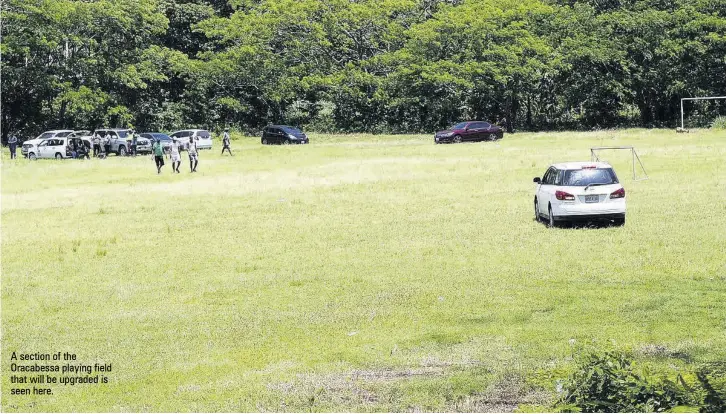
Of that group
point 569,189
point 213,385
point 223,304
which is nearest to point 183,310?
point 223,304

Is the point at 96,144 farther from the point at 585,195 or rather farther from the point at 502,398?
the point at 502,398

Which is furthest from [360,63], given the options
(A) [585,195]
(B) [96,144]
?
(A) [585,195]

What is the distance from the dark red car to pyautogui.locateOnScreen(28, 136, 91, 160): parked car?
2304cm

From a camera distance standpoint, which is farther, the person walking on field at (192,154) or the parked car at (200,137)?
the parked car at (200,137)

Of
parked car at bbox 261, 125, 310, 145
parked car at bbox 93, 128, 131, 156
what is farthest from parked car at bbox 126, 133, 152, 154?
parked car at bbox 261, 125, 310, 145

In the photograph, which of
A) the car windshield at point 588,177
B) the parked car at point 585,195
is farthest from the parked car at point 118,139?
the car windshield at point 588,177

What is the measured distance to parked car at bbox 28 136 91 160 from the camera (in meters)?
57.4

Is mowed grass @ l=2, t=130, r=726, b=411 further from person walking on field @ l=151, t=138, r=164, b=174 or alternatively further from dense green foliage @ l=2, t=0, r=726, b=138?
dense green foliage @ l=2, t=0, r=726, b=138

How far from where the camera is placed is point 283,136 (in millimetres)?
64438

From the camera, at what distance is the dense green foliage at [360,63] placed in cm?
6888

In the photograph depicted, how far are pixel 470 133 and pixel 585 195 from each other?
37.5m

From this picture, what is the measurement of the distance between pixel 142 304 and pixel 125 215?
14410 mm

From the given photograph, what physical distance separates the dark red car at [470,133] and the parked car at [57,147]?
75.6ft
